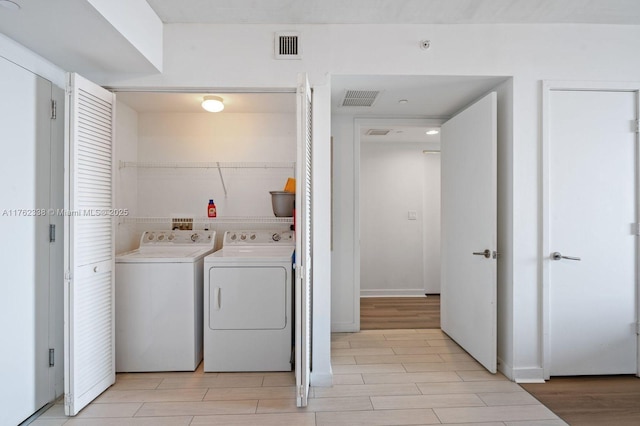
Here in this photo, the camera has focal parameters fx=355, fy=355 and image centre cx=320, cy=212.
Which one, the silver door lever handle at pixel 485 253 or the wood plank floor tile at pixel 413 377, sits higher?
the silver door lever handle at pixel 485 253

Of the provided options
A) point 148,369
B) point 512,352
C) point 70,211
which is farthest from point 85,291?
point 512,352

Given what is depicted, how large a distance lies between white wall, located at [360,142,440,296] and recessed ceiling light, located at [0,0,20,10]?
3.77m

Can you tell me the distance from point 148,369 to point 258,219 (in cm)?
141

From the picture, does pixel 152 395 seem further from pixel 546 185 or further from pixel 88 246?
pixel 546 185

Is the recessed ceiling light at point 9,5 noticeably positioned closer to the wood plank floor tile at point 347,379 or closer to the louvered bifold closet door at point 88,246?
the louvered bifold closet door at point 88,246

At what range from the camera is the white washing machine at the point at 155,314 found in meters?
2.56

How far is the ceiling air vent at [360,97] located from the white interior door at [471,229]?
2.48 ft

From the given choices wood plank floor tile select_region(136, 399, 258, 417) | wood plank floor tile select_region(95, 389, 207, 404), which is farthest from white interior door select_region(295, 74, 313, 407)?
wood plank floor tile select_region(95, 389, 207, 404)

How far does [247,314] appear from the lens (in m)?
2.58

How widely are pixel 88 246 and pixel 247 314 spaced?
1111 millimetres

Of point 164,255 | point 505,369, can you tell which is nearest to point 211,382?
point 164,255

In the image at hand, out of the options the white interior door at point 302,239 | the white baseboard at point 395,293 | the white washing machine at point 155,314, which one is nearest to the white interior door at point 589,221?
the white interior door at point 302,239

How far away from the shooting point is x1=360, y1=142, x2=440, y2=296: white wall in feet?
15.9

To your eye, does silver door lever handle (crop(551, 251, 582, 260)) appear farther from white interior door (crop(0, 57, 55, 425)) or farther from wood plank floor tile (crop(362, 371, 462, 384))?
white interior door (crop(0, 57, 55, 425))
